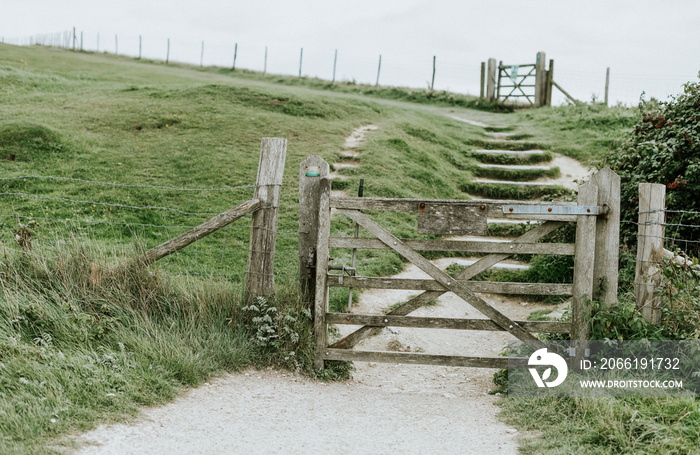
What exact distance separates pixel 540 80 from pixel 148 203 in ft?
62.3

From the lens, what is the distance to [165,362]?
4805 millimetres

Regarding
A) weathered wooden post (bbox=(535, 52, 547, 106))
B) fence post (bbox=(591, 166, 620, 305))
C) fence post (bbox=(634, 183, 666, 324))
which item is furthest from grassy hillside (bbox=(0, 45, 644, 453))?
fence post (bbox=(634, 183, 666, 324))

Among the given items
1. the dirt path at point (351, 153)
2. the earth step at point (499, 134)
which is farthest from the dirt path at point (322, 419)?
the earth step at point (499, 134)

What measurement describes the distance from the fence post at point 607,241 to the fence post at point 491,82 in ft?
68.1

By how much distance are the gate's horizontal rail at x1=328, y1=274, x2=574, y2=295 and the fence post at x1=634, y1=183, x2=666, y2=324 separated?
2.34ft

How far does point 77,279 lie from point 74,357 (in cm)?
120

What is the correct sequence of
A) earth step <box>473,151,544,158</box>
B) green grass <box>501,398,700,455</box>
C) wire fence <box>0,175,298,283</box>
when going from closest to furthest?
green grass <box>501,398,700,455</box> < wire fence <box>0,175,298,283</box> < earth step <box>473,151,544,158</box>

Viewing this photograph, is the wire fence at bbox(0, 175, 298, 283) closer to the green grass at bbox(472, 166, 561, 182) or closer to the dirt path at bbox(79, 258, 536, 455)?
the dirt path at bbox(79, 258, 536, 455)

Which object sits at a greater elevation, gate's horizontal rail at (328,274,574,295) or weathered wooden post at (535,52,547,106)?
weathered wooden post at (535,52,547,106)

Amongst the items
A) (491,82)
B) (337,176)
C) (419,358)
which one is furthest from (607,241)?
(491,82)

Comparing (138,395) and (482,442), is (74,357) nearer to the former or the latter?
(138,395)

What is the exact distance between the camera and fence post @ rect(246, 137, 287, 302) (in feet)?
18.7

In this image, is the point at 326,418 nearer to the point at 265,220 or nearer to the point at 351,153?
the point at 265,220

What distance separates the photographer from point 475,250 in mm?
5242
